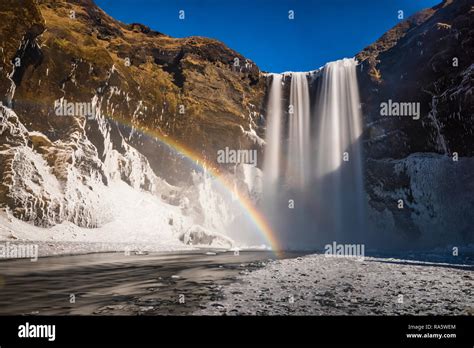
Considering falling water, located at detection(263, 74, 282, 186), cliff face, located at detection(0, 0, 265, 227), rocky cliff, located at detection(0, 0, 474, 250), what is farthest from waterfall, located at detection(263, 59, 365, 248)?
cliff face, located at detection(0, 0, 265, 227)

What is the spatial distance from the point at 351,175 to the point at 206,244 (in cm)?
2414

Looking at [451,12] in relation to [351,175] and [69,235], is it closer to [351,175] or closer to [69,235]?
[351,175]

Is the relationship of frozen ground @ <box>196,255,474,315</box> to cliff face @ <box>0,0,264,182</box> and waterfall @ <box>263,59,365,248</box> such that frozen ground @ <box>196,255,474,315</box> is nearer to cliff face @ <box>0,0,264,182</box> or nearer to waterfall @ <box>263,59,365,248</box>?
cliff face @ <box>0,0,264,182</box>

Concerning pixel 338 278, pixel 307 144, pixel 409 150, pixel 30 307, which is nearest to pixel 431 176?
pixel 409 150

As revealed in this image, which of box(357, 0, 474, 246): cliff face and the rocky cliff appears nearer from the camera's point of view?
the rocky cliff

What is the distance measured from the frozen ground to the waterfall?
124 ft

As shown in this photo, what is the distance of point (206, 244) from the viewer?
41438 mm

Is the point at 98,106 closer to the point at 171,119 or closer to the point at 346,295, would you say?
the point at 171,119

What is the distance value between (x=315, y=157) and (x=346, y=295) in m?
44.9

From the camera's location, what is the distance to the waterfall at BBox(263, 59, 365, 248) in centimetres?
5041

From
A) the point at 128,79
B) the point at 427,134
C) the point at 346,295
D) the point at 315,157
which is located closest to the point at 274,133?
the point at 315,157

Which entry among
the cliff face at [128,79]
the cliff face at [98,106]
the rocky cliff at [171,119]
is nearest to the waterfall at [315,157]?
the rocky cliff at [171,119]

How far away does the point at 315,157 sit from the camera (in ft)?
174

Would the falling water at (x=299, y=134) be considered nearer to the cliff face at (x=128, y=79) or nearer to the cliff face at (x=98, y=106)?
the cliff face at (x=98, y=106)
